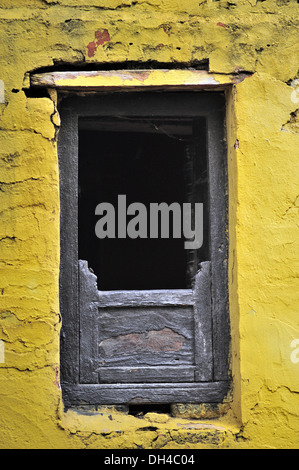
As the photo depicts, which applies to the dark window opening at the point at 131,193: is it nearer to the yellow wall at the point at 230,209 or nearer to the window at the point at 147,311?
the window at the point at 147,311

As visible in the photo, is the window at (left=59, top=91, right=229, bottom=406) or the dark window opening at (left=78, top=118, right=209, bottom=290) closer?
the window at (left=59, top=91, right=229, bottom=406)

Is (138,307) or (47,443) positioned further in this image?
(138,307)

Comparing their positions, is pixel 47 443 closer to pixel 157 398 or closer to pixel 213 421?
pixel 157 398

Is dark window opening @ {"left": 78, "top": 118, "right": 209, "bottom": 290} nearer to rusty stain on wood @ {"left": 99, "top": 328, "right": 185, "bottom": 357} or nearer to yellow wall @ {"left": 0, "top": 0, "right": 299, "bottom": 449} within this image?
yellow wall @ {"left": 0, "top": 0, "right": 299, "bottom": 449}

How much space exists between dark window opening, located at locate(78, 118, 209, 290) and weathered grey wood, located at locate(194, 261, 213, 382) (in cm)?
257

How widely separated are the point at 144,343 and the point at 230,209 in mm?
927

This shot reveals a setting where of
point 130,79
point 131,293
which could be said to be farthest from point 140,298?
point 130,79

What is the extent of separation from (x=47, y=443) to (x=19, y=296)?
807 millimetres

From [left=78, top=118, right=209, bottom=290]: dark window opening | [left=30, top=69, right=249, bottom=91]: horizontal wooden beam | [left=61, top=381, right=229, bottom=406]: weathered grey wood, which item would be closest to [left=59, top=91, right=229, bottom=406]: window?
[left=61, top=381, right=229, bottom=406]: weathered grey wood

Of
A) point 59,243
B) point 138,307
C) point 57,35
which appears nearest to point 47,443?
→ point 138,307

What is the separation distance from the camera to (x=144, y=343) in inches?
123

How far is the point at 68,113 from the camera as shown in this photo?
3.16 metres

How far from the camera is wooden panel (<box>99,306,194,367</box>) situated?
10.2 feet

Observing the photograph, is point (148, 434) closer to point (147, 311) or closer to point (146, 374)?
point (146, 374)
